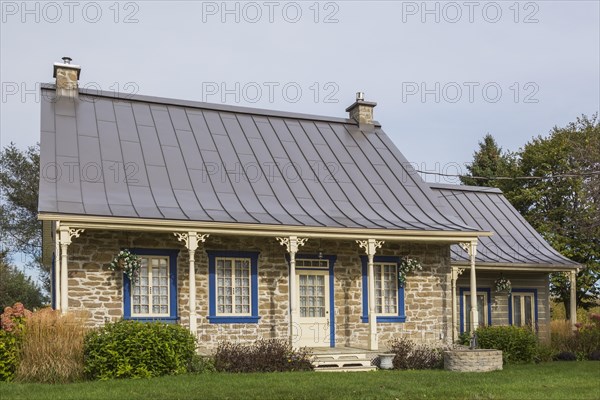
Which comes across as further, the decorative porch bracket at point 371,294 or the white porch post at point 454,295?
the white porch post at point 454,295

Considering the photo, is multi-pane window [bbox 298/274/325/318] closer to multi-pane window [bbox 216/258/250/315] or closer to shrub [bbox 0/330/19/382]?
multi-pane window [bbox 216/258/250/315]

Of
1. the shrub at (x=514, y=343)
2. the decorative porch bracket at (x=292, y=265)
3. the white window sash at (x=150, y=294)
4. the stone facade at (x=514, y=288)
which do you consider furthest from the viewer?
the stone facade at (x=514, y=288)

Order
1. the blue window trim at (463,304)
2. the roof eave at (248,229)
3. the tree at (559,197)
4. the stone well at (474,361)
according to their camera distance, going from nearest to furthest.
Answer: the roof eave at (248,229)
the stone well at (474,361)
the blue window trim at (463,304)
the tree at (559,197)

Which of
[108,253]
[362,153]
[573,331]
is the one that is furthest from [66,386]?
[573,331]

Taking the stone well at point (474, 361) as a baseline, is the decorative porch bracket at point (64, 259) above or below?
above

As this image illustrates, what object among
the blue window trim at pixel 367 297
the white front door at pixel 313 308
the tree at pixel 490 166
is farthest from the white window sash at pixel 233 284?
the tree at pixel 490 166

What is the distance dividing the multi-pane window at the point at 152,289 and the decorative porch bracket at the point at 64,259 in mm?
1764

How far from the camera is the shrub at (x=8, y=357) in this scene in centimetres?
1373

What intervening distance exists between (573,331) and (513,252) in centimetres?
320

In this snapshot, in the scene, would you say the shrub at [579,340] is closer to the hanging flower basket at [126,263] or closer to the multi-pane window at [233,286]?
the multi-pane window at [233,286]

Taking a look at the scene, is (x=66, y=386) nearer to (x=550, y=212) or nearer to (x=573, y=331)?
(x=573, y=331)

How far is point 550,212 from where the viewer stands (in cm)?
3256

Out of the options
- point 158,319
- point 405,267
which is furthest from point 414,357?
point 158,319

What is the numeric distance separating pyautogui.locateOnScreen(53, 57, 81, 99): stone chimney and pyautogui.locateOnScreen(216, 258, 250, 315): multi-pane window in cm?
614
